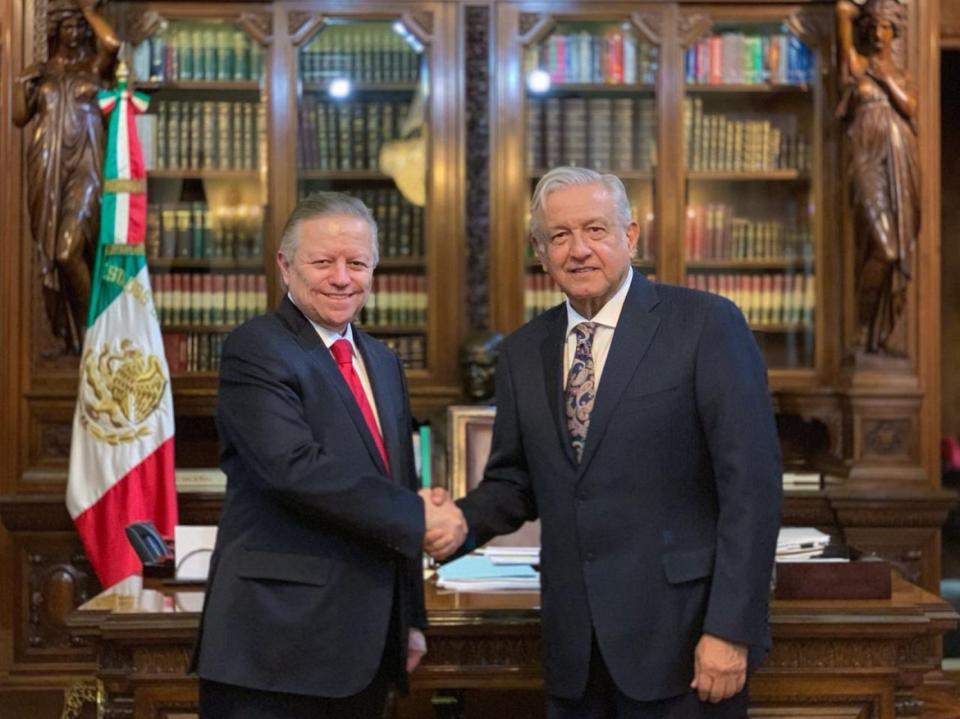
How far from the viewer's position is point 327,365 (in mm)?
2326

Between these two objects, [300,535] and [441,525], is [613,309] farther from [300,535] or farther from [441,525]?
[300,535]

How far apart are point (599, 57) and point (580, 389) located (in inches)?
132

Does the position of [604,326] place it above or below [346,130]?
below

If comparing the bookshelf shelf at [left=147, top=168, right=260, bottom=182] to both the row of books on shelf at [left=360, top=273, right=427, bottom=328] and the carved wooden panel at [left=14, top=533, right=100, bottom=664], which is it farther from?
the carved wooden panel at [left=14, top=533, right=100, bottom=664]

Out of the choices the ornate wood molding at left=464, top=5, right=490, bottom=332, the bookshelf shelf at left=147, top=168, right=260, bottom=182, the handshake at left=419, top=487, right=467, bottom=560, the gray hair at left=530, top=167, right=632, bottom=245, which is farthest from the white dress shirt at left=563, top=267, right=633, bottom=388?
the bookshelf shelf at left=147, top=168, right=260, bottom=182

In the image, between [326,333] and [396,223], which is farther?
[396,223]

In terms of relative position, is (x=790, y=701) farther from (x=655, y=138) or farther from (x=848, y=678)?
(x=655, y=138)

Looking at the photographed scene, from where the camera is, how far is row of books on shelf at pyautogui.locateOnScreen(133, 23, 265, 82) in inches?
213

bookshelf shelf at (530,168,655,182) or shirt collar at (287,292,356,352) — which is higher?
bookshelf shelf at (530,168,655,182)

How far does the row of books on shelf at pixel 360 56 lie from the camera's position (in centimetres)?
543

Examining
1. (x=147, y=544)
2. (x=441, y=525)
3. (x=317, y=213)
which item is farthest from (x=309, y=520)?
(x=147, y=544)

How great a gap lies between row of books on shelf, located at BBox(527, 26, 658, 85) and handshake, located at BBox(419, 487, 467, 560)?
3.30m

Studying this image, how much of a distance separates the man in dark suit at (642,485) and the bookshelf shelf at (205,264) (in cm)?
316

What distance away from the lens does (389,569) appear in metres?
2.29
